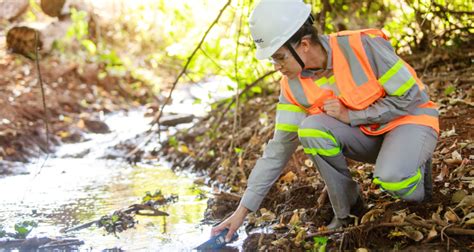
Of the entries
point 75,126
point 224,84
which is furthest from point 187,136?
point 75,126

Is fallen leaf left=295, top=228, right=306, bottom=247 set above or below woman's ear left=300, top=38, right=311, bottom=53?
below

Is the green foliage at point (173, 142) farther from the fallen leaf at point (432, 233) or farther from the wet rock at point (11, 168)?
the fallen leaf at point (432, 233)

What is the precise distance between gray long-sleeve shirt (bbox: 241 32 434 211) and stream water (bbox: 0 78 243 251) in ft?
1.95

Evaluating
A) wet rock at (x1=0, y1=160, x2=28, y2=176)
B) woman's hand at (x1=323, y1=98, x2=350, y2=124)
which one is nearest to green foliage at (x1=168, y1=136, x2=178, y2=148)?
wet rock at (x1=0, y1=160, x2=28, y2=176)

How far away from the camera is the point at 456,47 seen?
21.4 feet

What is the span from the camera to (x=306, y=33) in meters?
3.54

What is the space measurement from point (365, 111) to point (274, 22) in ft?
2.08

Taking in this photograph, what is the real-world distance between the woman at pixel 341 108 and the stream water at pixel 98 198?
2.47 feet

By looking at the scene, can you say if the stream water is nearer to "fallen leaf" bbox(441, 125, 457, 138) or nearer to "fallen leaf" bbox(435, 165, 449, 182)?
"fallen leaf" bbox(435, 165, 449, 182)

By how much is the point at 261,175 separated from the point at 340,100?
0.56 metres

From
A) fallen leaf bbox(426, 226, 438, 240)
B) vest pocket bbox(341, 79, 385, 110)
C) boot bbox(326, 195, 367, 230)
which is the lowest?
boot bbox(326, 195, 367, 230)

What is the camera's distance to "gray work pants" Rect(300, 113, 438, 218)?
3482 millimetres

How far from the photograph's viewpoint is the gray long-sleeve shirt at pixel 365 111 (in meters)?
3.48

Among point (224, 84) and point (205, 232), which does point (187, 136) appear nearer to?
point (224, 84)
